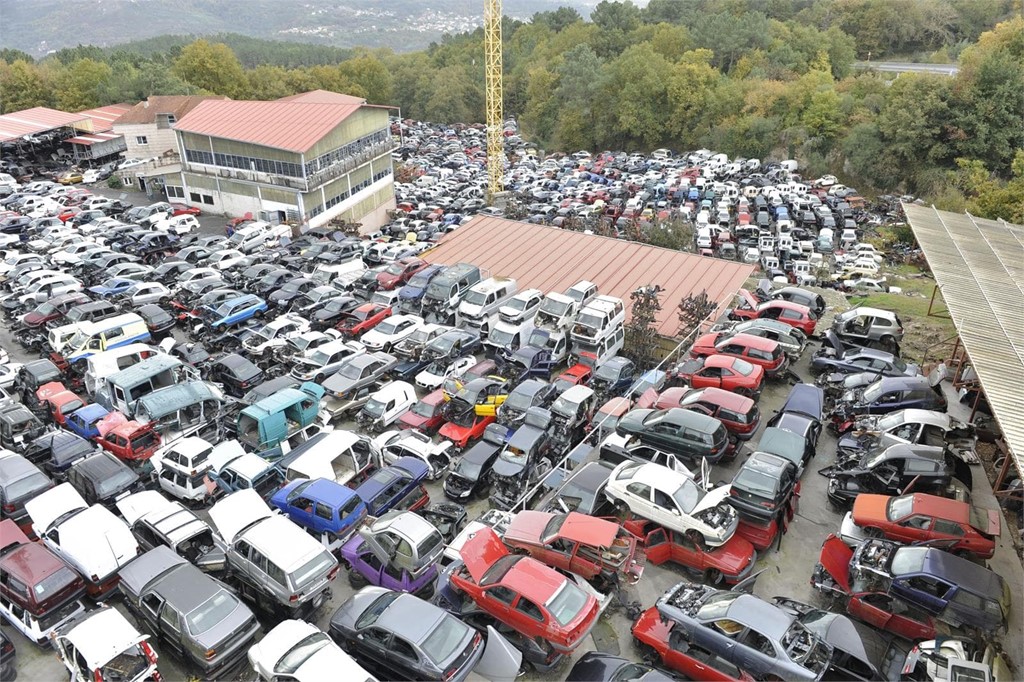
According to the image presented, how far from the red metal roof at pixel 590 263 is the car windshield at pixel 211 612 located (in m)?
15.3

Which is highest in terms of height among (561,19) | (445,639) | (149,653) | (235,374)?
(561,19)

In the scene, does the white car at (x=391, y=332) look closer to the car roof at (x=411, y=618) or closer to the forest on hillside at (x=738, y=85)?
the car roof at (x=411, y=618)

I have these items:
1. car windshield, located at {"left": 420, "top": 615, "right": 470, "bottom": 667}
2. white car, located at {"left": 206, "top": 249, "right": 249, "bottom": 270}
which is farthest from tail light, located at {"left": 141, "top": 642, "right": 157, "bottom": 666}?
white car, located at {"left": 206, "top": 249, "right": 249, "bottom": 270}

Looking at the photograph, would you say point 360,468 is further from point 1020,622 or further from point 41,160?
point 41,160

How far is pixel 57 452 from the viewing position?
1491 centimetres

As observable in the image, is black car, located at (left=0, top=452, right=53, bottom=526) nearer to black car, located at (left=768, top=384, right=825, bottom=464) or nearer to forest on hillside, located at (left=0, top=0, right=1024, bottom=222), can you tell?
black car, located at (left=768, top=384, right=825, bottom=464)

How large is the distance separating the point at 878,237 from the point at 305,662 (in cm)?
4069

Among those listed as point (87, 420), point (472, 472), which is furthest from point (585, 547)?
point (87, 420)

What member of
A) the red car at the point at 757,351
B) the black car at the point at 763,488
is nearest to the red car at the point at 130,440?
the black car at the point at 763,488

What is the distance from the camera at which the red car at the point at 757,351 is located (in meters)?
17.7

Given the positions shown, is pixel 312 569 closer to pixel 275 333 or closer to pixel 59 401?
pixel 59 401

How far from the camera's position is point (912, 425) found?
14.0m

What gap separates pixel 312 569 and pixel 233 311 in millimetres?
14538

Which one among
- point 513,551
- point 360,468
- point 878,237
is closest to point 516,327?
point 360,468
